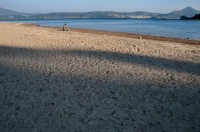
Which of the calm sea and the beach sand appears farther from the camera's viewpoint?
the calm sea

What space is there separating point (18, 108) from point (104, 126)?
190 centimetres

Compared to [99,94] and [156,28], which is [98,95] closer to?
[99,94]

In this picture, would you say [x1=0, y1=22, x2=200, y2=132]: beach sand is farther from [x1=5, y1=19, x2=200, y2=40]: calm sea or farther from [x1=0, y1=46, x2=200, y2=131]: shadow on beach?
[x1=5, y1=19, x2=200, y2=40]: calm sea

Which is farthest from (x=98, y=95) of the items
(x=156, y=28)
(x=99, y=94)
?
(x=156, y=28)

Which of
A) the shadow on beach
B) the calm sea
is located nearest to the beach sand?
the shadow on beach

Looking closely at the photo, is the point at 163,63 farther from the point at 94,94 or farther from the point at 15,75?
the point at 15,75

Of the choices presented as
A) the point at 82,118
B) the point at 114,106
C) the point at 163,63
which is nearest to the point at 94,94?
the point at 114,106

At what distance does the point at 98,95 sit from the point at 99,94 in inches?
2.4

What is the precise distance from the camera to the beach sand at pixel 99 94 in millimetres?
3297

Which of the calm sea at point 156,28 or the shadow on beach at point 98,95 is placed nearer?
the shadow on beach at point 98,95

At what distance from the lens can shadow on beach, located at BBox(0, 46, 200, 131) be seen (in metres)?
3.30

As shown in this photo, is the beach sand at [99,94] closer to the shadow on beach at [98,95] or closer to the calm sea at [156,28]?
the shadow on beach at [98,95]

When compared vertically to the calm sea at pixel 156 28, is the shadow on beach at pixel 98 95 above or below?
below

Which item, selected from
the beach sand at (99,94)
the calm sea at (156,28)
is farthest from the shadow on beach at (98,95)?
the calm sea at (156,28)
